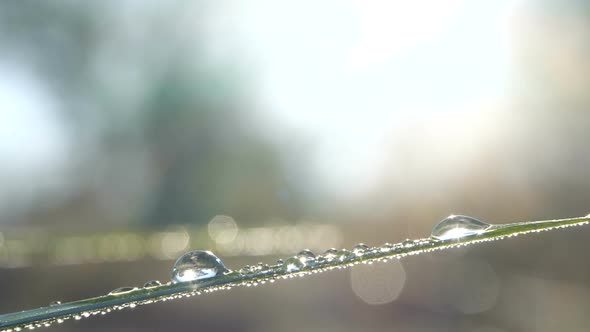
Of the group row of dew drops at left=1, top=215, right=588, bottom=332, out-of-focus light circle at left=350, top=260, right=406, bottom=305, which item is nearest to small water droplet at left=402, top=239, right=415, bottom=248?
row of dew drops at left=1, top=215, right=588, bottom=332

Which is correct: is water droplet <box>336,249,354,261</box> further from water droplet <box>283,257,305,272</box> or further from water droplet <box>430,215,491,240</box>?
water droplet <box>430,215,491,240</box>

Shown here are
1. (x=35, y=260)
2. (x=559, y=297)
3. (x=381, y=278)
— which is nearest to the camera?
(x=35, y=260)

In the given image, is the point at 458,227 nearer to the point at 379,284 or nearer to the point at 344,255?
the point at 344,255

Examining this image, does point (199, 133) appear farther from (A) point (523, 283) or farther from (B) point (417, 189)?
(A) point (523, 283)

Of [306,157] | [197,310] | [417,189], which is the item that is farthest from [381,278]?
[197,310]

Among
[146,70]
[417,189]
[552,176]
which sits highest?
[146,70]

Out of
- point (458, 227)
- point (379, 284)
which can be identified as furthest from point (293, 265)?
point (379, 284)
